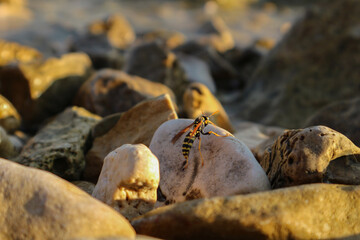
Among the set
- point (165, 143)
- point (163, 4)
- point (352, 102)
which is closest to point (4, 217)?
point (165, 143)

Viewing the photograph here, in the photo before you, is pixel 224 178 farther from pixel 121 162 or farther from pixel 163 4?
pixel 163 4

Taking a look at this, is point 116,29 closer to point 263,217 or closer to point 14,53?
point 14,53

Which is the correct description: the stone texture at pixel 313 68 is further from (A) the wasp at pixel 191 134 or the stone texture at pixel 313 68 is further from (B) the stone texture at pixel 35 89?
(A) the wasp at pixel 191 134

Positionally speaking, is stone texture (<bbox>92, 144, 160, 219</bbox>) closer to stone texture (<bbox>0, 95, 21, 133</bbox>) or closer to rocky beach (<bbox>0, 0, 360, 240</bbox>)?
rocky beach (<bbox>0, 0, 360, 240</bbox>)

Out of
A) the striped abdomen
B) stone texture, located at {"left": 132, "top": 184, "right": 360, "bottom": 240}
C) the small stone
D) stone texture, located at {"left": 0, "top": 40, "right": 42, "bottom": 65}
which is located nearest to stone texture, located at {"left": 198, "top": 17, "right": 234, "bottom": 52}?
stone texture, located at {"left": 0, "top": 40, "right": 42, "bottom": 65}

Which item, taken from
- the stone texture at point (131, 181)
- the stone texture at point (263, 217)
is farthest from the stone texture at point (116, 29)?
the stone texture at point (263, 217)
